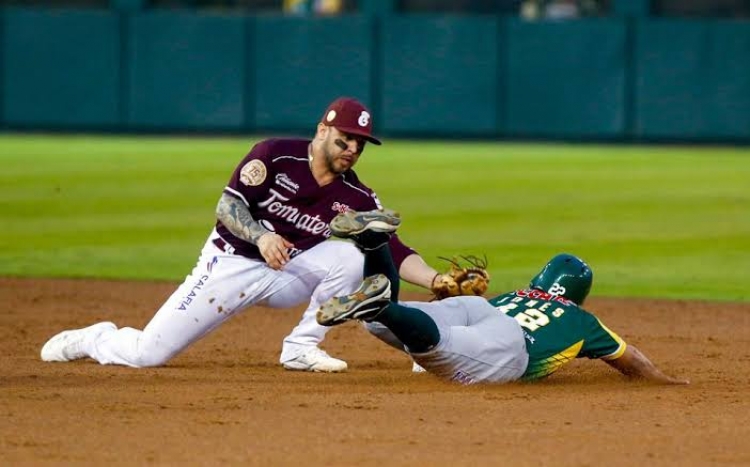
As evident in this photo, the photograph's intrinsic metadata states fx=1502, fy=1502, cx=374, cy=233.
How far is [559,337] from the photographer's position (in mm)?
6582

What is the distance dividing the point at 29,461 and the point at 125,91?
21.0 metres

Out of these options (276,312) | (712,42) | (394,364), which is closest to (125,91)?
(712,42)

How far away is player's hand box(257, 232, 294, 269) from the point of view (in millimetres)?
6434

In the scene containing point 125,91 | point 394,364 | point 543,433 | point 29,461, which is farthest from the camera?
point 125,91

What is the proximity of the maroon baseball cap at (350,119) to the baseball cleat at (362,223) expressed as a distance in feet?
2.20

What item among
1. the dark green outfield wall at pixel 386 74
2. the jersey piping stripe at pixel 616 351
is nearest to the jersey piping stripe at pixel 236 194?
the jersey piping stripe at pixel 616 351

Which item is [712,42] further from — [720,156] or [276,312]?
[276,312]

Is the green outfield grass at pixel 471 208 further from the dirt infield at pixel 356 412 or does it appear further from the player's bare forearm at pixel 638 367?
the player's bare forearm at pixel 638 367

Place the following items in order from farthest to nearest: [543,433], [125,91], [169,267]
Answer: [125,91], [169,267], [543,433]

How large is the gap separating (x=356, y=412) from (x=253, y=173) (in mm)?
1392

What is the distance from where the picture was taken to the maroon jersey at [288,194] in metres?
6.81

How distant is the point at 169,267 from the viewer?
11.4 meters

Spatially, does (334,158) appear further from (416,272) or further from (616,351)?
(616,351)

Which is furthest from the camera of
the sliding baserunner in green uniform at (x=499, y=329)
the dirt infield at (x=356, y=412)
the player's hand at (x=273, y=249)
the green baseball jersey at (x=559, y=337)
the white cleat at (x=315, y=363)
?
the white cleat at (x=315, y=363)
